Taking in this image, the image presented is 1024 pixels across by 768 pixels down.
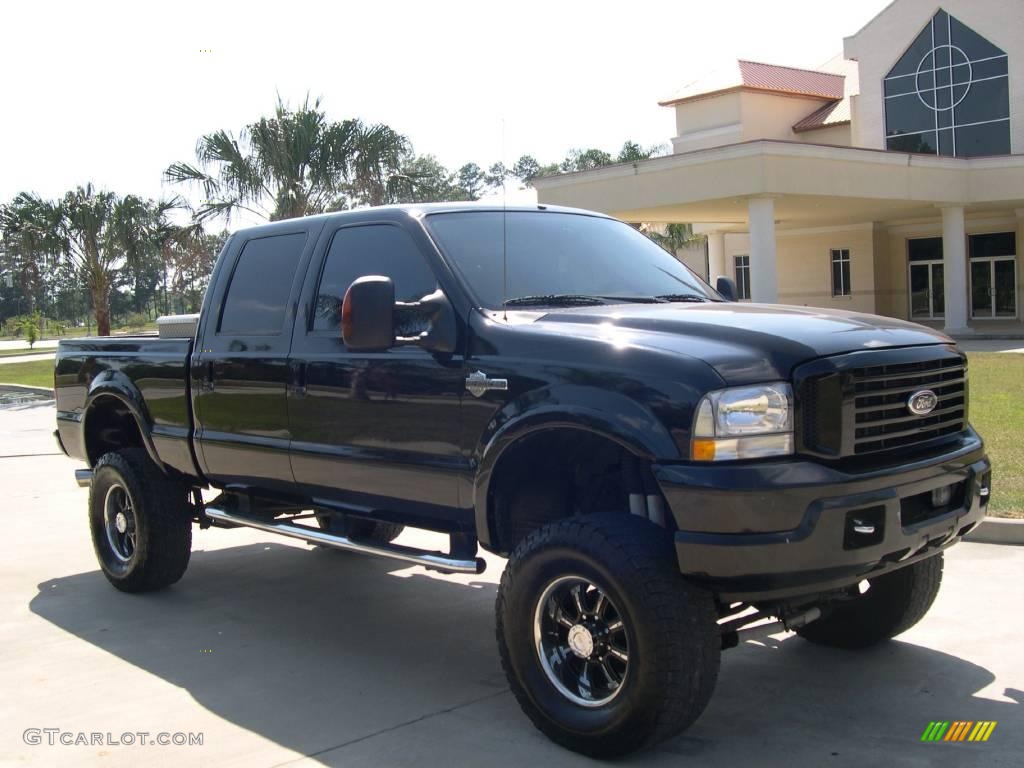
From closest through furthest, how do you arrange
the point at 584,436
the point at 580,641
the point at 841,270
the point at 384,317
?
1. the point at 580,641
2. the point at 584,436
3. the point at 384,317
4. the point at 841,270

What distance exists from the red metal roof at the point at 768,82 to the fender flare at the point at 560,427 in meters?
37.4

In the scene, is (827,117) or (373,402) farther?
(827,117)

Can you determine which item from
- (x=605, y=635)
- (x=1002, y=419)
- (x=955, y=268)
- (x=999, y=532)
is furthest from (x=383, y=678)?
(x=955, y=268)

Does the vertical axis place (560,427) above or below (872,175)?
below

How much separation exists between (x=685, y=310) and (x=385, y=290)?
4.21 feet

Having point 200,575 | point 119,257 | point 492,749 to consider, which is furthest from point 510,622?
point 119,257

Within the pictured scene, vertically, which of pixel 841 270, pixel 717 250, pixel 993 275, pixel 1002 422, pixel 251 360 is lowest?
pixel 1002 422

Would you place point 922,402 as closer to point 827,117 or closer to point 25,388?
point 25,388

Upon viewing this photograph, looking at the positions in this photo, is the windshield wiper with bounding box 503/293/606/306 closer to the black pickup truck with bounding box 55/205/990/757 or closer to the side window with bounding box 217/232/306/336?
the black pickup truck with bounding box 55/205/990/757

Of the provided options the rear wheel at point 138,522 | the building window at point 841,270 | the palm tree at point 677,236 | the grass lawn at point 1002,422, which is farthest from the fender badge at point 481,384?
the palm tree at point 677,236

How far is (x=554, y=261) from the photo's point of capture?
5.35m

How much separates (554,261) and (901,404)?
5.94 ft

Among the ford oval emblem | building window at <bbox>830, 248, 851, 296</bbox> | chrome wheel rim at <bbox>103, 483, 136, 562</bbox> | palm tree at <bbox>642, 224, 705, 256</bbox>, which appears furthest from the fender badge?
palm tree at <bbox>642, 224, 705, 256</bbox>

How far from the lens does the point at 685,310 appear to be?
4.77 meters
